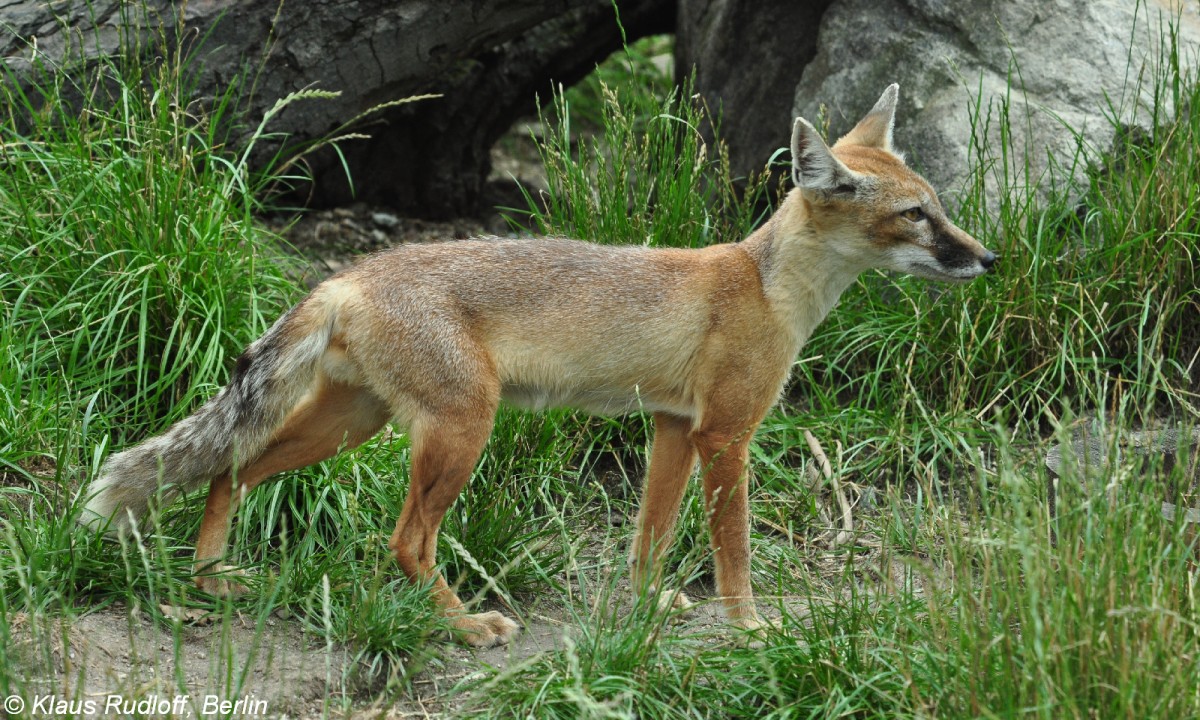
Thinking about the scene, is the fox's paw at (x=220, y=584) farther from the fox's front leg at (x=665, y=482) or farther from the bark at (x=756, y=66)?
the bark at (x=756, y=66)

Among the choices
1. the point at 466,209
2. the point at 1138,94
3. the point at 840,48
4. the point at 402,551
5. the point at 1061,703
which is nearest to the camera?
the point at 1061,703

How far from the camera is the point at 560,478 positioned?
5.68 metres

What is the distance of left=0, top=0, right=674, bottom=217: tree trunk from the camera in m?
6.40

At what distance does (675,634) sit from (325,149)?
4.93 meters

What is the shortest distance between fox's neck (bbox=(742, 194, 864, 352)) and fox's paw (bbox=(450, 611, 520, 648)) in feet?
5.31

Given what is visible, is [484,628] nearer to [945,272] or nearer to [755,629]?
[755,629]

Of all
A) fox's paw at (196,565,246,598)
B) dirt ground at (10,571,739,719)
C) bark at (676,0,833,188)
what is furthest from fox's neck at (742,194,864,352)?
bark at (676,0,833,188)

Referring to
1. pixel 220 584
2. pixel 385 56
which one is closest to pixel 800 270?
pixel 220 584

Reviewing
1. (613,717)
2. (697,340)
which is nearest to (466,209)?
(697,340)

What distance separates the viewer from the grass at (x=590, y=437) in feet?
12.5

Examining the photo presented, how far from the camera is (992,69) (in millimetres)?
6852

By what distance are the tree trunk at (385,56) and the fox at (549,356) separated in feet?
5.95

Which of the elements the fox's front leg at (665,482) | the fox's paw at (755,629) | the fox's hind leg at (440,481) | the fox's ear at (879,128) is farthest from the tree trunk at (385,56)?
the fox's paw at (755,629)

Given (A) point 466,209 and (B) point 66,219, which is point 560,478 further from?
(A) point 466,209
